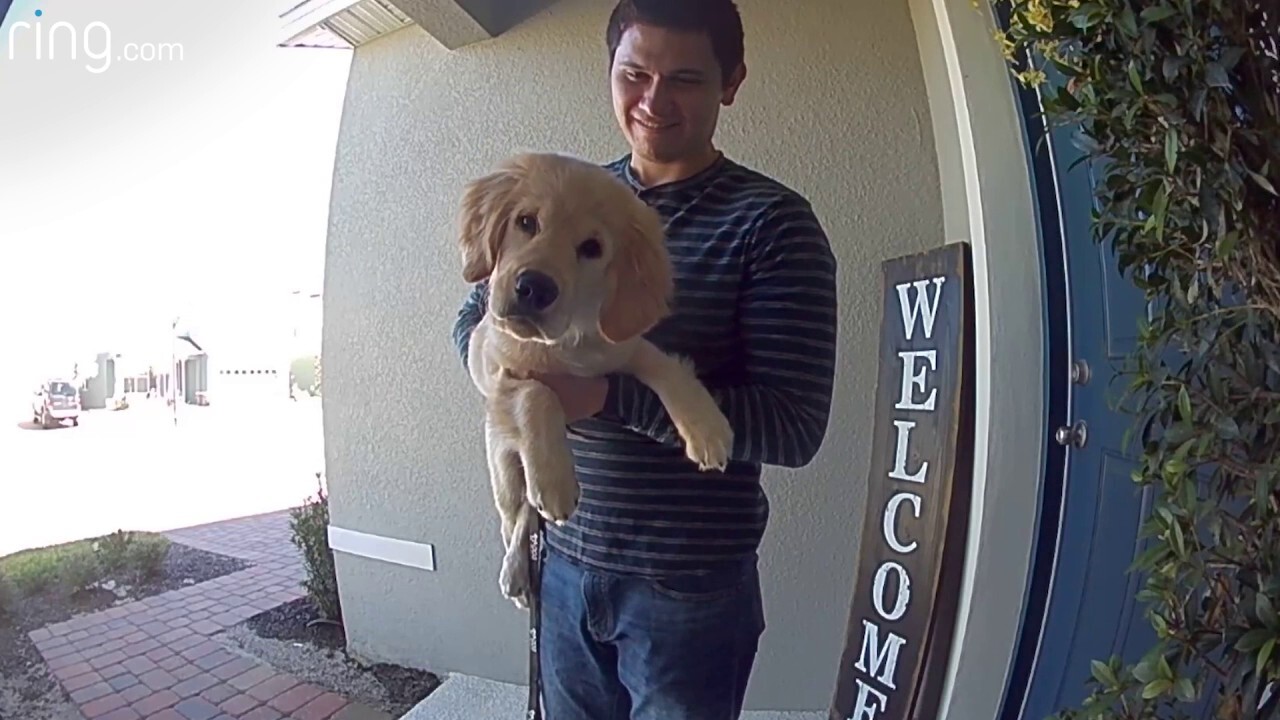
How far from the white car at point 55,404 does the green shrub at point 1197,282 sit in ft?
5.32

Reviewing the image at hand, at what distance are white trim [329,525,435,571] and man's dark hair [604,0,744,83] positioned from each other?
1.61 m

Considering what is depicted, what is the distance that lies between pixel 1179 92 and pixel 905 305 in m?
1.06

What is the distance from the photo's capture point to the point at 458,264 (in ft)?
6.64

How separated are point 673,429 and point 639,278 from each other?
17 cm

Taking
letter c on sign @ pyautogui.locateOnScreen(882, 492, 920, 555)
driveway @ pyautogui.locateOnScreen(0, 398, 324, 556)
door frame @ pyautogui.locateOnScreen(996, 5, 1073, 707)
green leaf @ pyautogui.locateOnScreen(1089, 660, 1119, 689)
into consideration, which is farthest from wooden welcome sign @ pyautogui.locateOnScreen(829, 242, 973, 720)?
driveway @ pyautogui.locateOnScreen(0, 398, 324, 556)

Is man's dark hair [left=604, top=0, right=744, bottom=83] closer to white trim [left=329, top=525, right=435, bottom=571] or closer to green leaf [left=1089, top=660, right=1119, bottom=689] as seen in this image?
green leaf [left=1089, top=660, right=1119, bottom=689]

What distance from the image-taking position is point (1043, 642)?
142 centimetres

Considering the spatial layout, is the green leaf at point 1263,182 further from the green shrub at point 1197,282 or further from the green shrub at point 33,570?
the green shrub at point 33,570

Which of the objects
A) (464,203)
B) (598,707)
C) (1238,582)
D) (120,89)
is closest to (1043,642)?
(1238,582)

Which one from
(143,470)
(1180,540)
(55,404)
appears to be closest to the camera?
(1180,540)

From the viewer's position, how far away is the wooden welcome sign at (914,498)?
1.50 m

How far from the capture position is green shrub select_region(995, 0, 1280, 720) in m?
0.62

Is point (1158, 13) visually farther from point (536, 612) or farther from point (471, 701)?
point (471, 701)

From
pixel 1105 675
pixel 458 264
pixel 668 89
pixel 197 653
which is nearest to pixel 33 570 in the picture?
pixel 197 653
